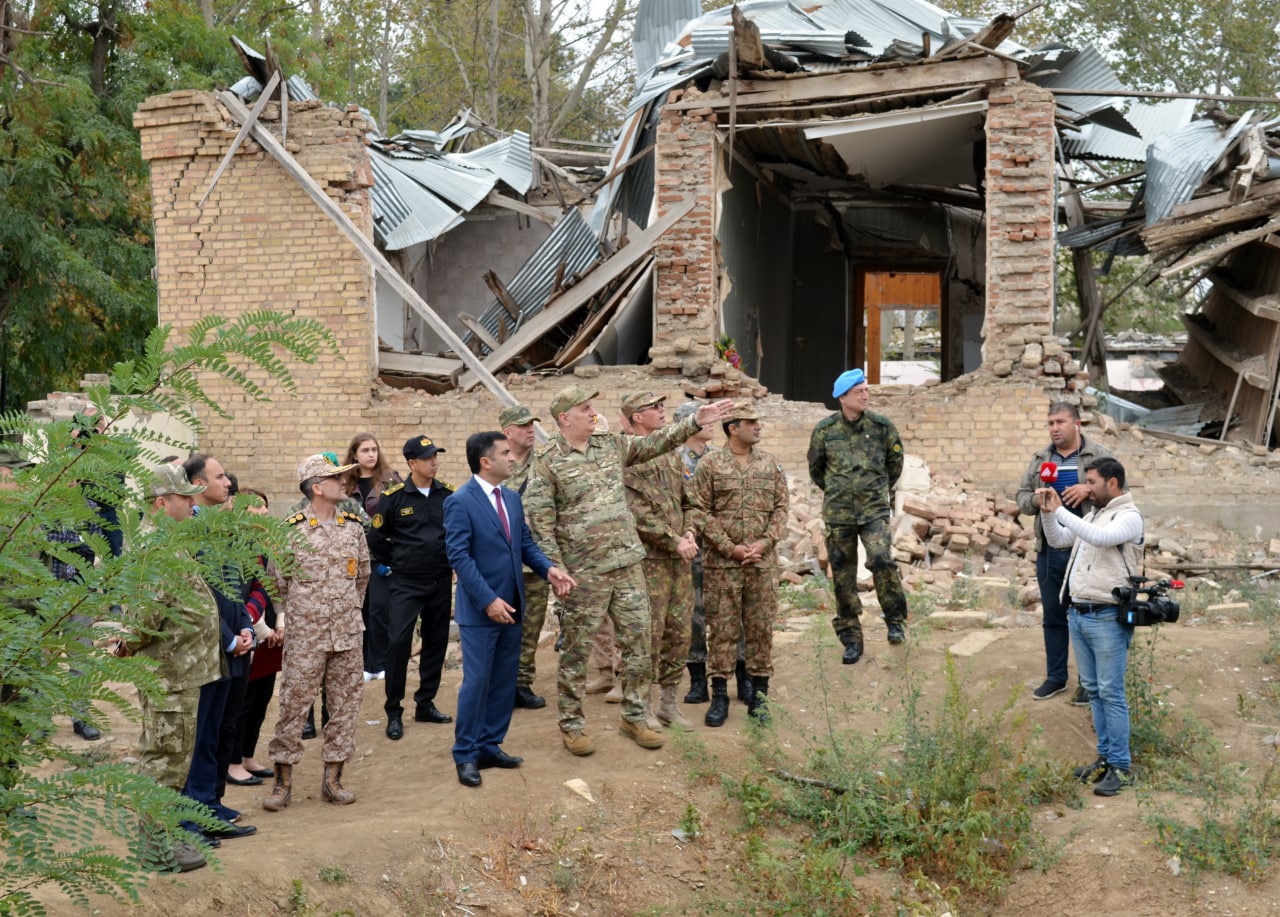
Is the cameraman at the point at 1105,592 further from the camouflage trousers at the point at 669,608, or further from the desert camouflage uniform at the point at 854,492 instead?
the camouflage trousers at the point at 669,608

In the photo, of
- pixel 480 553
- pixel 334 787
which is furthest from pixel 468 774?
pixel 480 553

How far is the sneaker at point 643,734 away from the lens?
653cm

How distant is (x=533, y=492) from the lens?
6.35 m

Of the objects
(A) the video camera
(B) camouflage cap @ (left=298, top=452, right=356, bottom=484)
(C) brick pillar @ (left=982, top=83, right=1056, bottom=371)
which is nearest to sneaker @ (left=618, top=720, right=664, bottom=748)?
(B) camouflage cap @ (left=298, top=452, right=356, bottom=484)

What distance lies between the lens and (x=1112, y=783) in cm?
624

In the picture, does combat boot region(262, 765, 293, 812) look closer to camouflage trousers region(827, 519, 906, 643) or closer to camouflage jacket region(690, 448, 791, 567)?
camouflage jacket region(690, 448, 791, 567)

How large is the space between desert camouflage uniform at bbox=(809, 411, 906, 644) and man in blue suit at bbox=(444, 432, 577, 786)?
2.08 metres

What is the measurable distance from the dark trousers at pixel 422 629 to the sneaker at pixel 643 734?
A: 1.24 metres

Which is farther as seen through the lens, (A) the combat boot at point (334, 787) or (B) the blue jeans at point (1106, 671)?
(B) the blue jeans at point (1106, 671)

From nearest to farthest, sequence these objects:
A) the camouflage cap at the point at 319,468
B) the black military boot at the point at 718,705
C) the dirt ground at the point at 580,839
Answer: the dirt ground at the point at 580,839 → the camouflage cap at the point at 319,468 → the black military boot at the point at 718,705

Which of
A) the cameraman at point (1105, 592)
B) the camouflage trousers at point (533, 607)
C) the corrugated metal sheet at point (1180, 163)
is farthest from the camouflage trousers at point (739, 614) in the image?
the corrugated metal sheet at point (1180, 163)

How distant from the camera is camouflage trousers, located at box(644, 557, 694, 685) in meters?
6.82

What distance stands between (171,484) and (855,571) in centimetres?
395

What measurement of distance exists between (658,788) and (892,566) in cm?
222
